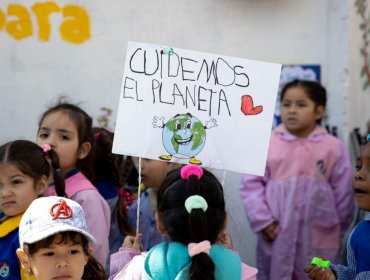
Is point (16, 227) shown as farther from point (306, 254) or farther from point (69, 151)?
point (306, 254)

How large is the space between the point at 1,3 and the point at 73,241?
3395 millimetres

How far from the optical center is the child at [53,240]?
10.6 ft

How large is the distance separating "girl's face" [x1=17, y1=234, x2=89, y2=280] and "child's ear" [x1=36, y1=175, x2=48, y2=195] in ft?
2.28

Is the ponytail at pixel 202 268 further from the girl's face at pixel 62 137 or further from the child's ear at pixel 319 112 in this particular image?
the child's ear at pixel 319 112

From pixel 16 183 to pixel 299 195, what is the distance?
2.42 m

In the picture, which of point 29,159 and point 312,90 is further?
point 312,90

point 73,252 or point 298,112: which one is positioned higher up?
point 298,112

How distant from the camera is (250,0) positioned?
6238mm

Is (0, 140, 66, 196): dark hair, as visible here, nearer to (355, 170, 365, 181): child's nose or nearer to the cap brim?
the cap brim

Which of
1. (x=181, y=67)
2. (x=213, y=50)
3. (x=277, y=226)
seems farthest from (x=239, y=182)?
(x=181, y=67)

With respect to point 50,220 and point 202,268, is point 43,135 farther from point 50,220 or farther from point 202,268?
point 202,268

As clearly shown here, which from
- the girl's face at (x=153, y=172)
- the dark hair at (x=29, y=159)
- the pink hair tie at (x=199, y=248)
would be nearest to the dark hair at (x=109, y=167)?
the girl's face at (x=153, y=172)

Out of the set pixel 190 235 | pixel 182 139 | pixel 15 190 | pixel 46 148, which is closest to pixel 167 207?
pixel 190 235

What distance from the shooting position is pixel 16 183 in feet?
12.8
